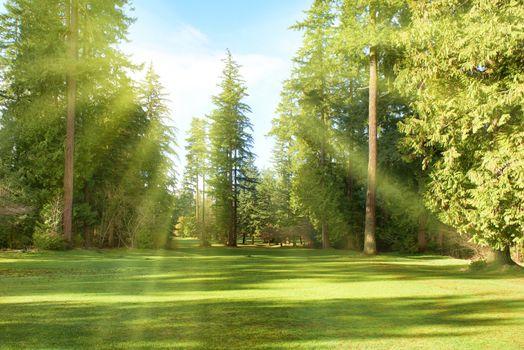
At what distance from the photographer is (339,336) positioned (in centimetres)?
574

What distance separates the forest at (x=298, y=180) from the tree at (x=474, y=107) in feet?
0.21

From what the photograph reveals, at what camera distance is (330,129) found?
3516 centimetres

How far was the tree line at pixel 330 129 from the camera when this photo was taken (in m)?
12.3

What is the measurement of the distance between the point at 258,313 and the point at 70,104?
23283 mm

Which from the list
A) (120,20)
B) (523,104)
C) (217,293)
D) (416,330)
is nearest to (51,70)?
(120,20)

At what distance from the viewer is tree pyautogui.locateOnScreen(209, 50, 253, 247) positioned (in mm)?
42906

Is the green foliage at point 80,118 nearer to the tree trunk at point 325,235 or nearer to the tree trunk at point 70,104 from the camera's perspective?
the tree trunk at point 70,104

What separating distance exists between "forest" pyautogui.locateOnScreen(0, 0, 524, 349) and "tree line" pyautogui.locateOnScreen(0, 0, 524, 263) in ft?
0.32

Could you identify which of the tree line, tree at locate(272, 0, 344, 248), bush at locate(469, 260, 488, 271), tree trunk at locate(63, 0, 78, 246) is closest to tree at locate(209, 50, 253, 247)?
the tree line

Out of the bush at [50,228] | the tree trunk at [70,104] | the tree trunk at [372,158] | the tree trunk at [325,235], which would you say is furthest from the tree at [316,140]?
the bush at [50,228]

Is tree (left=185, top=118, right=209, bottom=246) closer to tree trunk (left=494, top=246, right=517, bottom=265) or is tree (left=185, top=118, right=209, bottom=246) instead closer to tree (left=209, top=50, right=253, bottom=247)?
tree (left=209, top=50, right=253, bottom=247)

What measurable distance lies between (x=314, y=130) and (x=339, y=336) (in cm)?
3054

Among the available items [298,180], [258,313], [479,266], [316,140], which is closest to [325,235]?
[298,180]

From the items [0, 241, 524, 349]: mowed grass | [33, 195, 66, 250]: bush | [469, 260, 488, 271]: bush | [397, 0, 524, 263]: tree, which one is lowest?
[469, 260, 488, 271]: bush
